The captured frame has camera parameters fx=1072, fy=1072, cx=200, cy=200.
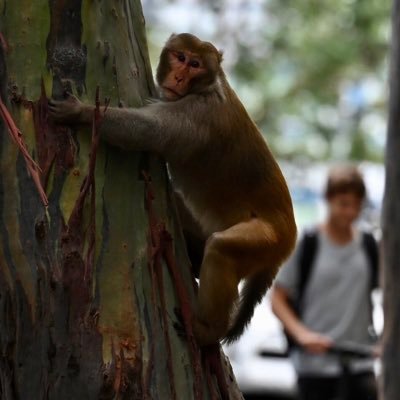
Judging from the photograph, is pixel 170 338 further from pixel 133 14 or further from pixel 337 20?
pixel 337 20

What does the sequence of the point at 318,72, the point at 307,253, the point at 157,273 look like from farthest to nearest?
the point at 318,72 → the point at 307,253 → the point at 157,273

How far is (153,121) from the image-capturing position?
3.69m

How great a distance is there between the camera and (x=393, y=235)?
578cm

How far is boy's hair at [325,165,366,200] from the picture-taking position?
22.7 ft

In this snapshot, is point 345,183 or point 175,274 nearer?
point 175,274

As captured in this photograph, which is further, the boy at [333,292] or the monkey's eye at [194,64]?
the boy at [333,292]

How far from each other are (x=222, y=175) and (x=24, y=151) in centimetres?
112

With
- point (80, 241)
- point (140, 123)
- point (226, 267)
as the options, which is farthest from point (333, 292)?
point (80, 241)

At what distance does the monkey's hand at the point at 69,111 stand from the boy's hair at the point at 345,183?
12.6 feet

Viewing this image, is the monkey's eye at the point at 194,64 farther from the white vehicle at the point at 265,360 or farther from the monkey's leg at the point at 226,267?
the white vehicle at the point at 265,360

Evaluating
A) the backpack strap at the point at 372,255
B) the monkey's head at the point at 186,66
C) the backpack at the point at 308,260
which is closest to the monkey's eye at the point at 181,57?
the monkey's head at the point at 186,66

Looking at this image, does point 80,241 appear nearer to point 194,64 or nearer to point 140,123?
point 140,123

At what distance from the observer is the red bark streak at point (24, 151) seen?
10.2 feet

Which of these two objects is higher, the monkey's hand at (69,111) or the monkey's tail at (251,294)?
the monkey's hand at (69,111)
